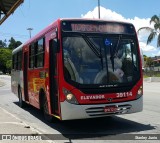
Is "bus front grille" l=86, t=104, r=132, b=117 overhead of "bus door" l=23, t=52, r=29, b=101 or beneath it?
beneath

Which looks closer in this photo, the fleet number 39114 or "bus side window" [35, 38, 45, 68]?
the fleet number 39114

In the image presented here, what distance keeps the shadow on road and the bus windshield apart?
127cm

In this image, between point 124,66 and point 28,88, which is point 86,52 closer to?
point 124,66

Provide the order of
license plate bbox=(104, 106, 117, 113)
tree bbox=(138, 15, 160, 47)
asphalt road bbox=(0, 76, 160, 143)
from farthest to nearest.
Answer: tree bbox=(138, 15, 160, 47) → license plate bbox=(104, 106, 117, 113) → asphalt road bbox=(0, 76, 160, 143)

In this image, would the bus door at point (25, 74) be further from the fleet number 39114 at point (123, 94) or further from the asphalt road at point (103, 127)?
the fleet number 39114 at point (123, 94)

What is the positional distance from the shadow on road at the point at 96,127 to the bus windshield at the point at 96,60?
1274mm

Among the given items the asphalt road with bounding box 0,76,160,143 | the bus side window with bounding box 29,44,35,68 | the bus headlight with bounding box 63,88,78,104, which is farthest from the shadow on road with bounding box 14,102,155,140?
the bus side window with bounding box 29,44,35,68

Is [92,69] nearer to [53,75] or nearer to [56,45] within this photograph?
[56,45]

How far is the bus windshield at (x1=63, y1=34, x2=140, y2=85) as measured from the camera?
9.66m

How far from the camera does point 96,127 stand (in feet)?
34.8

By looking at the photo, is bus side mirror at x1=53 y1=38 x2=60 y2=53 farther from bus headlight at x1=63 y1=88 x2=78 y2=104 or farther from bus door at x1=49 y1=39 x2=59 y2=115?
bus headlight at x1=63 y1=88 x2=78 y2=104

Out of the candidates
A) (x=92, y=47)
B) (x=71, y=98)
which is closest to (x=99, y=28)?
(x=92, y=47)

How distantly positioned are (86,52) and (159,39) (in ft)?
146

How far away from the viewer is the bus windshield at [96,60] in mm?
9656
